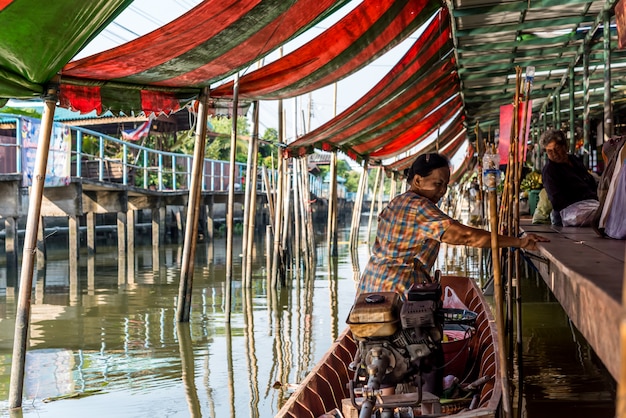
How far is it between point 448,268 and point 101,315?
21.1ft

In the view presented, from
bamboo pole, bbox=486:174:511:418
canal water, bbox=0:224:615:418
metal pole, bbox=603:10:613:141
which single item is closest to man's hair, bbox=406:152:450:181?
bamboo pole, bbox=486:174:511:418

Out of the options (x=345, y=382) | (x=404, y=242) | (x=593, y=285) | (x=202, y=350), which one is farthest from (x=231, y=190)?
(x=593, y=285)

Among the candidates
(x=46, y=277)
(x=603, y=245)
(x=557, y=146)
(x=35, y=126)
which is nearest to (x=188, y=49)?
(x=557, y=146)

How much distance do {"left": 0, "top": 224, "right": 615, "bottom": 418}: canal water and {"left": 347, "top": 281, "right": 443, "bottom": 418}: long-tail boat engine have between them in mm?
1488

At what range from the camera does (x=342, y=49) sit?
23.3 ft

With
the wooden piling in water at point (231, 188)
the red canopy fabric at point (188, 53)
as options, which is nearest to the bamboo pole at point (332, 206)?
the wooden piling in water at point (231, 188)

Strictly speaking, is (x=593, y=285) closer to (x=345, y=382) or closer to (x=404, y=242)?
(x=404, y=242)

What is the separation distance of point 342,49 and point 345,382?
3.88m

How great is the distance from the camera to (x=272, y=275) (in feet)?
37.5

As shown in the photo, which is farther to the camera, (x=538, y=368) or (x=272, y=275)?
(x=272, y=275)

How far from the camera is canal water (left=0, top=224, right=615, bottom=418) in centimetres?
520

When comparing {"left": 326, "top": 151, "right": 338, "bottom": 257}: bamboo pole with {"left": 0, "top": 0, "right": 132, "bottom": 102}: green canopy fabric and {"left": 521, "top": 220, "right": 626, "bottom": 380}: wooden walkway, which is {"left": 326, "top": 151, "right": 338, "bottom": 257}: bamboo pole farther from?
{"left": 521, "top": 220, "right": 626, "bottom": 380}: wooden walkway

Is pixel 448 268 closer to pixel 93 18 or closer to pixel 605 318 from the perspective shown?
pixel 93 18

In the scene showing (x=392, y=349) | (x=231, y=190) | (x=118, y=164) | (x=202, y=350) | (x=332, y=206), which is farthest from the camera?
(x=118, y=164)
